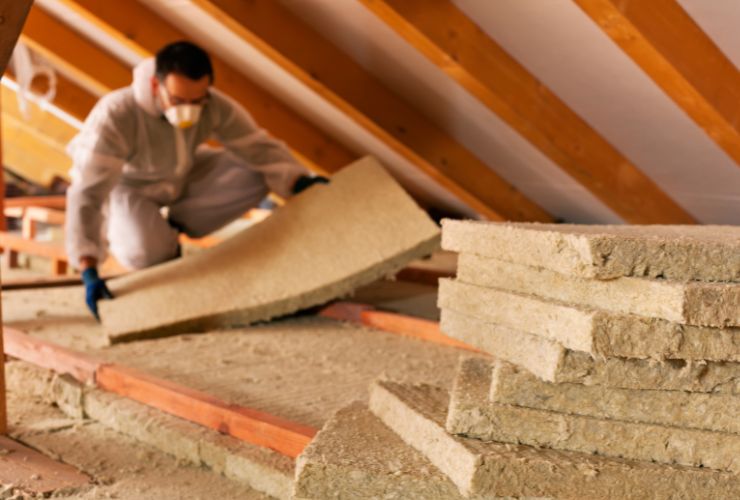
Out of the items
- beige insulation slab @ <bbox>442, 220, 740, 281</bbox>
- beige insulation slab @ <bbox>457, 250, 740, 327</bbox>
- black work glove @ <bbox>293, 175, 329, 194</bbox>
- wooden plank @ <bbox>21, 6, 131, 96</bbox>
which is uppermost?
wooden plank @ <bbox>21, 6, 131, 96</bbox>

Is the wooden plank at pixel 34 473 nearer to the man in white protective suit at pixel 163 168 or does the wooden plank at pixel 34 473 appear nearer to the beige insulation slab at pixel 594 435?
the beige insulation slab at pixel 594 435

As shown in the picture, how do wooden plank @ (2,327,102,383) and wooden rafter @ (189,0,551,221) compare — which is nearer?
wooden plank @ (2,327,102,383)

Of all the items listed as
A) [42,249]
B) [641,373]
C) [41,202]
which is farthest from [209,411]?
[41,202]

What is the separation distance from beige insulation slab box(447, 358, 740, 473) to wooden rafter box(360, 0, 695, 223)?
1.46 m

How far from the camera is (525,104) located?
3.01 metres

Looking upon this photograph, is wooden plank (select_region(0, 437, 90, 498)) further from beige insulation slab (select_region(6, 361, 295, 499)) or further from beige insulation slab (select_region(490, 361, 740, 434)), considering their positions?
beige insulation slab (select_region(490, 361, 740, 434))

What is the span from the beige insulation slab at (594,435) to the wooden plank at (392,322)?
1256 mm

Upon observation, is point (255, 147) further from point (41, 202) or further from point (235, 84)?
point (41, 202)

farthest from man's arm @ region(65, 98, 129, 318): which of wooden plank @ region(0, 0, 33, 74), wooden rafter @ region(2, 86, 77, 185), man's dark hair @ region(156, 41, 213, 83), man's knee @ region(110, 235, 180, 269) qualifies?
wooden rafter @ region(2, 86, 77, 185)

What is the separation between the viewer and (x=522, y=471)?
58.4 inches

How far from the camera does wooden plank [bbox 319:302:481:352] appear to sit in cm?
297

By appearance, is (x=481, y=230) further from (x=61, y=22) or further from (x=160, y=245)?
(x=61, y=22)

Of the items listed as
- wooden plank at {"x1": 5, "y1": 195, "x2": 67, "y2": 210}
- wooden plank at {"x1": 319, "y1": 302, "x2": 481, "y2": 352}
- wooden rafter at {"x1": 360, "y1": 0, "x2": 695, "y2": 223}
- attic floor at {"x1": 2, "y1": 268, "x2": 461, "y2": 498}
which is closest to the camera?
attic floor at {"x1": 2, "y1": 268, "x2": 461, "y2": 498}

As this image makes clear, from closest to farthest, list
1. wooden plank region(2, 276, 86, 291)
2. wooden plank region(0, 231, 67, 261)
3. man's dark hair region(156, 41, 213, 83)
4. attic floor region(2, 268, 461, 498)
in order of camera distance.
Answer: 1. attic floor region(2, 268, 461, 498)
2. man's dark hair region(156, 41, 213, 83)
3. wooden plank region(2, 276, 86, 291)
4. wooden plank region(0, 231, 67, 261)
